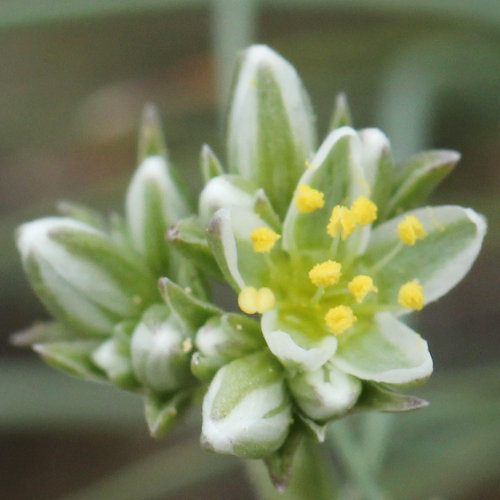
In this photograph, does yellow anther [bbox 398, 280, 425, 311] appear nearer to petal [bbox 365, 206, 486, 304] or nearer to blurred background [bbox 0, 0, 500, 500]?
petal [bbox 365, 206, 486, 304]

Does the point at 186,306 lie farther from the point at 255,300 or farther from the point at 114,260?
the point at 114,260

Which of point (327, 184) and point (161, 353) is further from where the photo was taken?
point (327, 184)

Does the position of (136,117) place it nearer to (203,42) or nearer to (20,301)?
(203,42)

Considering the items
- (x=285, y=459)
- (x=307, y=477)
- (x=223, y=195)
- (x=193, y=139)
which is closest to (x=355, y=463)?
(x=307, y=477)

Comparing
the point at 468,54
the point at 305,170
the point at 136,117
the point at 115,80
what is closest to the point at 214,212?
the point at 305,170

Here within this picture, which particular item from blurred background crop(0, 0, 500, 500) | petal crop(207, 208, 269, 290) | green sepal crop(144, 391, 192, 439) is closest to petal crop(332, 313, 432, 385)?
petal crop(207, 208, 269, 290)

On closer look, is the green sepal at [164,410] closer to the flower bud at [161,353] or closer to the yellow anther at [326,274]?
the flower bud at [161,353]

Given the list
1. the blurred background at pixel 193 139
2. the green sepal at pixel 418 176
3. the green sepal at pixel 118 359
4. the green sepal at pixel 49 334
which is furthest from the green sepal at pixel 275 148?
the blurred background at pixel 193 139
